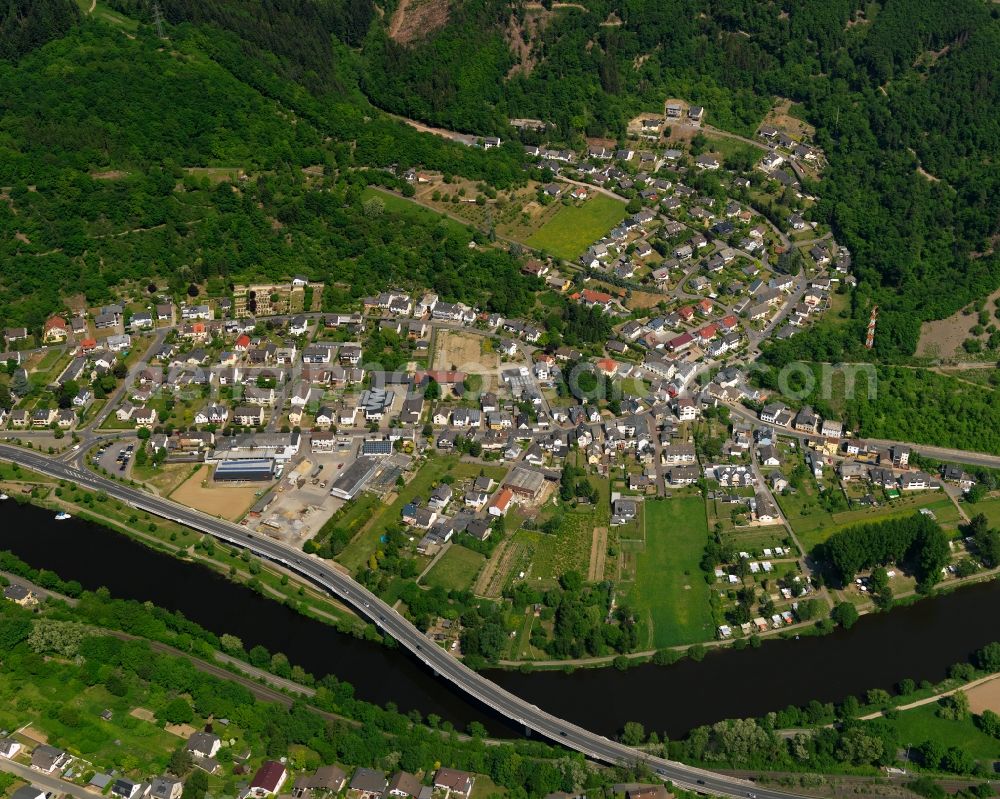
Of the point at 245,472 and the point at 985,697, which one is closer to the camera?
the point at 985,697

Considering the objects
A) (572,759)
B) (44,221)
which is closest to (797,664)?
(572,759)

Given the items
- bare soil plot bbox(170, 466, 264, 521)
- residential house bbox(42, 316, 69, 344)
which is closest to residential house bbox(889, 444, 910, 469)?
bare soil plot bbox(170, 466, 264, 521)

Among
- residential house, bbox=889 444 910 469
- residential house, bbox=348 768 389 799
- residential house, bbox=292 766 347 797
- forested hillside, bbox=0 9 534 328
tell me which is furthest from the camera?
forested hillside, bbox=0 9 534 328

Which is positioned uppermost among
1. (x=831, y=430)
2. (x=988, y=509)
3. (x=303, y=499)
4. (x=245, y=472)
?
(x=831, y=430)

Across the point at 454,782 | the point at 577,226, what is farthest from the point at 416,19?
the point at 454,782

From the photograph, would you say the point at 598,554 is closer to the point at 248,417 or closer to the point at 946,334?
the point at 248,417

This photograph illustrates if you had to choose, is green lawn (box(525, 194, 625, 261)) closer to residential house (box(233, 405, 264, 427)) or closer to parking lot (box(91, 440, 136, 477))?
residential house (box(233, 405, 264, 427))

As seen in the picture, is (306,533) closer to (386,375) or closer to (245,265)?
(386,375)
